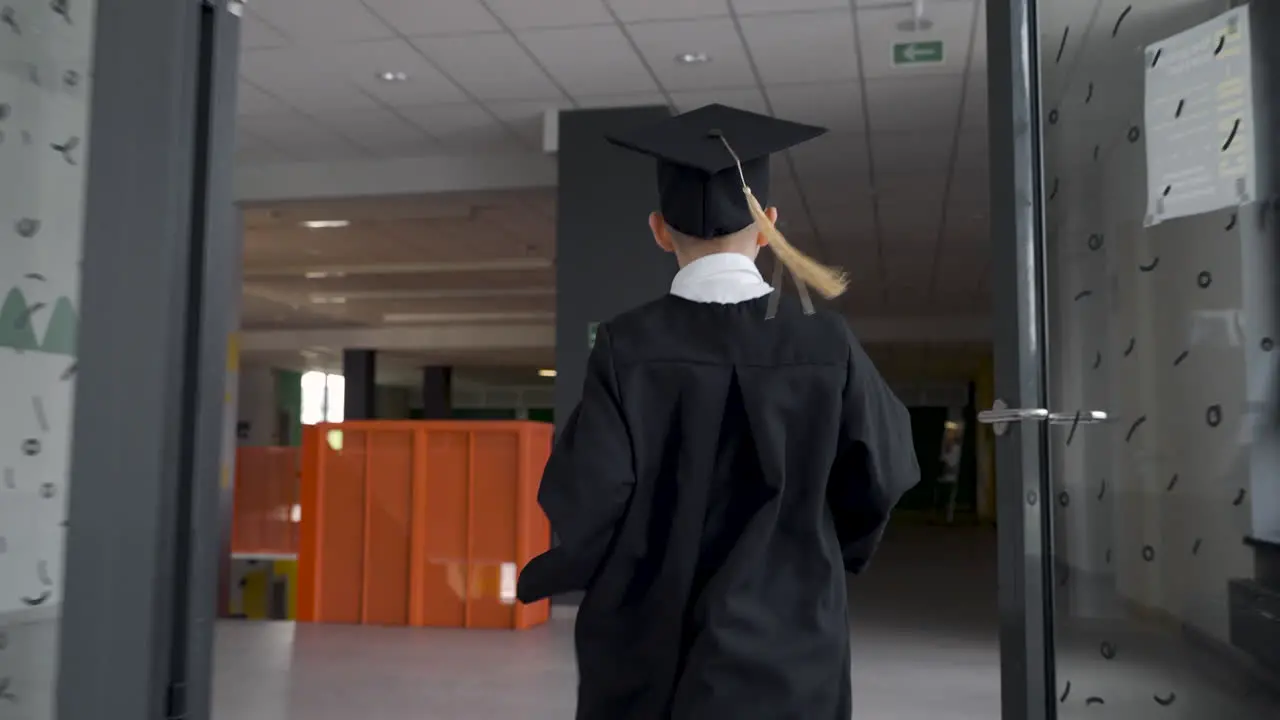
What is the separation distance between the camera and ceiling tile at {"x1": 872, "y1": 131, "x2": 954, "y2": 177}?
7.93m

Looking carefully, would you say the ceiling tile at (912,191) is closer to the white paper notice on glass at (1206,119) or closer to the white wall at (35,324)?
the white paper notice on glass at (1206,119)

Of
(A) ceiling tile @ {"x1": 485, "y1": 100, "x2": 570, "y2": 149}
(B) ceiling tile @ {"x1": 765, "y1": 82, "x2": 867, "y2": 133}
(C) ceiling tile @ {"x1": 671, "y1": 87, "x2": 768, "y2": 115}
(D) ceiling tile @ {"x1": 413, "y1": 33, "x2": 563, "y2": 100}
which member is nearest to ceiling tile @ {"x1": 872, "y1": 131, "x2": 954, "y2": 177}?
(B) ceiling tile @ {"x1": 765, "y1": 82, "x2": 867, "y2": 133}

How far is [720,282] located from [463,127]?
6.47m

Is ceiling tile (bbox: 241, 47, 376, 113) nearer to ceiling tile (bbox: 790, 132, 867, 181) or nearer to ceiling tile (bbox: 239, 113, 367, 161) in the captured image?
ceiling tile (bbox: 239, 113, 367, 161)

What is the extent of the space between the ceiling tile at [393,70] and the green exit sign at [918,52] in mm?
2664

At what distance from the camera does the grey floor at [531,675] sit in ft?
8.54

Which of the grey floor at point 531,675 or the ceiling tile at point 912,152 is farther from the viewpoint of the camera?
the ceiling tile at point 912,152

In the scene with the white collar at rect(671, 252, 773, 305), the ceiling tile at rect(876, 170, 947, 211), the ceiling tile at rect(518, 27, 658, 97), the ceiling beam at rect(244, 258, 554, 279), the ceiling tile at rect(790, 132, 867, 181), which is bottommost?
the white collar at rect(671, 252, 773, 305)

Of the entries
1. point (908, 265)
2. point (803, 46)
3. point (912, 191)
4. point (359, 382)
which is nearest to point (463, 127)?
point (803, 46)

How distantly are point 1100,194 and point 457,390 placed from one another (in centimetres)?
2955

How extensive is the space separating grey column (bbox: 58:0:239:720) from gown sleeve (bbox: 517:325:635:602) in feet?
3.10

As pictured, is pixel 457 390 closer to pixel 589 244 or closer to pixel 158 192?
pixel 589 244

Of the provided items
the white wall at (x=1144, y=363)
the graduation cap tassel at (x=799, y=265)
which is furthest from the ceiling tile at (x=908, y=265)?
the graduation cap tassel at (x=799, y=265)

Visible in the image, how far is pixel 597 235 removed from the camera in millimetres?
7355
